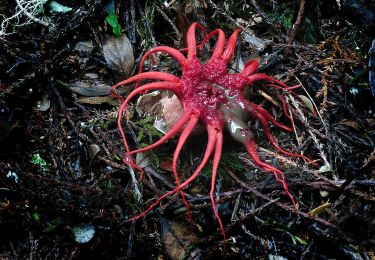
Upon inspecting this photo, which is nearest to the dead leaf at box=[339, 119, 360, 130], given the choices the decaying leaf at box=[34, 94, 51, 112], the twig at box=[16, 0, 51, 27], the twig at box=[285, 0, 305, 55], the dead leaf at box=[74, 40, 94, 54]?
the twig at box=[285, 0, 305, 55]

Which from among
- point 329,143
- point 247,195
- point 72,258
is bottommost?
point 72,258

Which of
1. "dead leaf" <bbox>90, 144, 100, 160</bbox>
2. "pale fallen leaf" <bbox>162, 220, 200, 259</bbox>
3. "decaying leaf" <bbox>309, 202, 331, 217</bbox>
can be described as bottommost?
"pale fallen leaf" <bbox>162, 220, 200, 259</bbox>

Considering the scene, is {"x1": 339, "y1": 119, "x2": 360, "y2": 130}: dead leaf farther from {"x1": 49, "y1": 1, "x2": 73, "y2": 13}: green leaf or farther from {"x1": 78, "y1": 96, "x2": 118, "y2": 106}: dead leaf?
{"x1": 49, "y1": 1, "x2": 73, "y2": 13}: green leaf

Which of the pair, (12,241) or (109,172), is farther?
(109,172)

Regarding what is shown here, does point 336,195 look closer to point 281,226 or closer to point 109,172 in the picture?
point 281,226

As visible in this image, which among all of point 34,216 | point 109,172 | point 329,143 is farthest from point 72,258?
point 329,143

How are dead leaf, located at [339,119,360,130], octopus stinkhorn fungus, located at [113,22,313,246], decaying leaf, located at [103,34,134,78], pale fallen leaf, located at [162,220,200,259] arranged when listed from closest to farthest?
1. octopus stinkhorn fungus, located at [113,22,313,246]
2. pale fallen leaf, located at [162,220,200,259]
3. dead leaf, located at [339,119,360,130]
4. decaying leaf, located at [103,34,134,78]

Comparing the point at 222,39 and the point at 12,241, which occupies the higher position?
the point at 222,39

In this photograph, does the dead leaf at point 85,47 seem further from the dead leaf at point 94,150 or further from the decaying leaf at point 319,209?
the decaying leaf at point 319,209

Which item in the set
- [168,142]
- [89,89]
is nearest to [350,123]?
[168,142]
